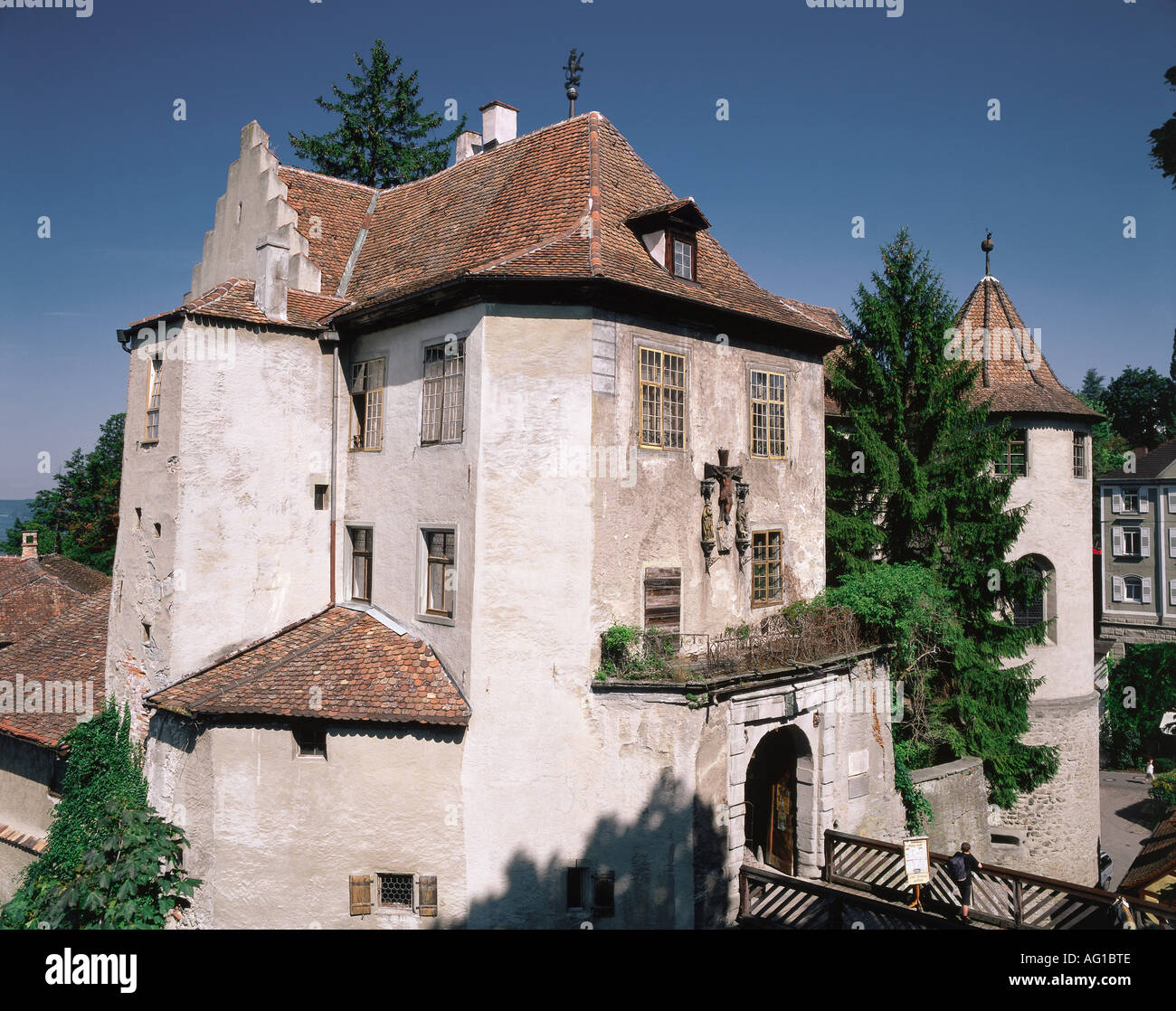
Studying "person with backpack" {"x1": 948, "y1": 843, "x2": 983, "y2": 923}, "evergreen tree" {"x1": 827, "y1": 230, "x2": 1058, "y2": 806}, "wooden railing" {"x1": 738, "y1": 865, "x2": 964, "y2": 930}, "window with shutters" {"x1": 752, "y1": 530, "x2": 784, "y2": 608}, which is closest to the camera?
"wooden railing" {"x1": 738, "y1": 865, "x2": 964, "y2": 930}

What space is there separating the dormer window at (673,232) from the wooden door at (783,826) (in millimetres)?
10311

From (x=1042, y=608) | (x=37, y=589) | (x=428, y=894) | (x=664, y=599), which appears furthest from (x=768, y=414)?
(x=37, y=589)

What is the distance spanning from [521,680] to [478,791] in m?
1.97

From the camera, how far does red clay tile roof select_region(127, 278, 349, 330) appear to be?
16547 mm

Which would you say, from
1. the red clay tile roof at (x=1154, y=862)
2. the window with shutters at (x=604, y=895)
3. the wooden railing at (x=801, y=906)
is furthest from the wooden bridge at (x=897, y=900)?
the window with shutters at (x=604, y=895)

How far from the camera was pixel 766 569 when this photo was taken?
17.7m

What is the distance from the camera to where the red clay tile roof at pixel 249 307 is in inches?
651

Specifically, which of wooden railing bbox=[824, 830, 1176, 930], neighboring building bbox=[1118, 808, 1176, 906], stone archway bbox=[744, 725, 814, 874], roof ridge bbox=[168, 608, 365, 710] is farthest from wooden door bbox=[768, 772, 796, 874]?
roof ridge bbox=[168, 608, 365, 710]

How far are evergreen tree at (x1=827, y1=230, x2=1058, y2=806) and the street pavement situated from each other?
10372 millimetres

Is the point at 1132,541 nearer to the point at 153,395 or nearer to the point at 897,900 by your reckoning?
the point at 897,900

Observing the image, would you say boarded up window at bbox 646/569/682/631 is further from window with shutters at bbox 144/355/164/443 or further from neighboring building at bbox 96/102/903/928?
window with shutters at bbox 144/355/164/443

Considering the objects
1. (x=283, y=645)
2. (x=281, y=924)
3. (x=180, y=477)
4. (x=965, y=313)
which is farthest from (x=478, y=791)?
(x=965, y=313)

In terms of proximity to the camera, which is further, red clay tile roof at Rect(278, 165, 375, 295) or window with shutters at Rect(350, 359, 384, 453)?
red clay tile roof at Rect(278, 165, 375, 295)
